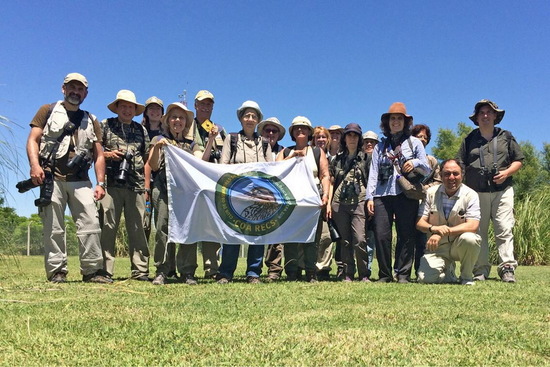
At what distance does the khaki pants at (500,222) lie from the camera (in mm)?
6977

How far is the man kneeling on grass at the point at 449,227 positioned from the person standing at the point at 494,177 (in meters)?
0.70

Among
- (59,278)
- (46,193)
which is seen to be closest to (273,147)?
(46,193)

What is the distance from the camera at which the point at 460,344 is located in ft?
9.84

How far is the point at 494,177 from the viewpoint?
22.7 ft

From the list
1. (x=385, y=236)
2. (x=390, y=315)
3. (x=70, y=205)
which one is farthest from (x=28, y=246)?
(x=390, y=315)

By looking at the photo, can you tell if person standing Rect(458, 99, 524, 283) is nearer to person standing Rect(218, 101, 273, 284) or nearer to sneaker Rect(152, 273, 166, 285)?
person standing Rect(218, 101, 273, 284)

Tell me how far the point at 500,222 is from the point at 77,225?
5.60 metres

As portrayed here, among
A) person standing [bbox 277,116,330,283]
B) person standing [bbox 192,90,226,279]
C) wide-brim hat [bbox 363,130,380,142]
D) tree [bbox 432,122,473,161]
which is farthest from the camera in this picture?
tree [bbox 432,122,473,161]

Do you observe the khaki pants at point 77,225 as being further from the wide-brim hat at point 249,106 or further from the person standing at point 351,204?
the person standing at point 351,204

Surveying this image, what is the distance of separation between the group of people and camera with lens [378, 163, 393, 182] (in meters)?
0.02

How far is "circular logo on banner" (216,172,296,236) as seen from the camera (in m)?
6.55

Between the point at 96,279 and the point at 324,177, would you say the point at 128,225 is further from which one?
the point at 324,177

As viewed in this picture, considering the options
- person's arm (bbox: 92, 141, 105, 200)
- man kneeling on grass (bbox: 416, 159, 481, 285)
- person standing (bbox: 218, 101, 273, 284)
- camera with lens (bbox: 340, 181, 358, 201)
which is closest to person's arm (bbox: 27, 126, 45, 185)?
person's arm (bbox: 92, 141, 105, 200)

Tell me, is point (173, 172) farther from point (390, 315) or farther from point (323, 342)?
point (323, 342)
